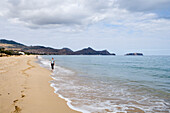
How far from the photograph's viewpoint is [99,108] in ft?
19.3

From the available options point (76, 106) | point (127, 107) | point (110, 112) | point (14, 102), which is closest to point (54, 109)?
point (76, 106)

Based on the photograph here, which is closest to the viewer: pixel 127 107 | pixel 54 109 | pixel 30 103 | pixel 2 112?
pixel 2 112

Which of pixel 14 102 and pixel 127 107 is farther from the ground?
pixel 14 102

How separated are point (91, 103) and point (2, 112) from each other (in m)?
3.65

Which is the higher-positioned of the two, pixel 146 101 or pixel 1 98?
pixel 1 98

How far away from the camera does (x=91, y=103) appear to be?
650cm

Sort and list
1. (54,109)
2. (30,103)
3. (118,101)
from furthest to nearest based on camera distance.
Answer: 1. (118,101)
2. (30,103)
3. (54,109)

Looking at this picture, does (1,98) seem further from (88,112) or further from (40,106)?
(88,112)

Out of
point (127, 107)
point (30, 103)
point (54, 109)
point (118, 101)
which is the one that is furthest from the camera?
point (118, 101)

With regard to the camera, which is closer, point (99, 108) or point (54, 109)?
point (54, 109)

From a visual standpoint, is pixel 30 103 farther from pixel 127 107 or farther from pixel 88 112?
pixel 127 107

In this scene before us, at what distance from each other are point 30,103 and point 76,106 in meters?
1.95

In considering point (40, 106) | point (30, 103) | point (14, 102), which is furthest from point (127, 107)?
point (14, 102)

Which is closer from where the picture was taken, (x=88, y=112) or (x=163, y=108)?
(x=88, y=112)
